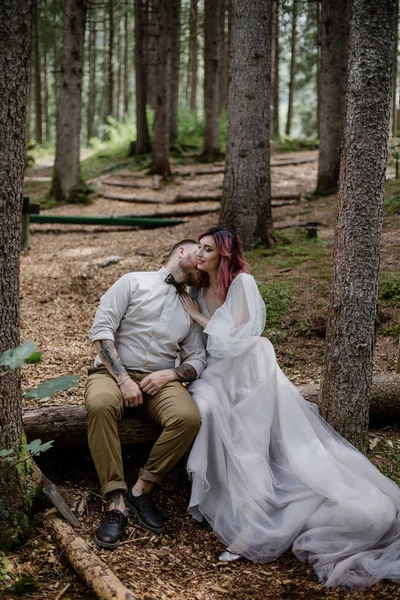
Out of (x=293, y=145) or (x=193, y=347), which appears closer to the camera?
(x=193, y=347)

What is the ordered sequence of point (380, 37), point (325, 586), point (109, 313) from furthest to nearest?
point (109, 313) → point (380, 37) → point (325, 586)

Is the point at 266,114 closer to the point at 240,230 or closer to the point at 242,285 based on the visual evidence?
the point at 240,230

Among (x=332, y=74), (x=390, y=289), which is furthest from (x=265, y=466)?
(x=332, y=74)

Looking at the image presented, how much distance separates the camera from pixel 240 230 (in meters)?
8.23

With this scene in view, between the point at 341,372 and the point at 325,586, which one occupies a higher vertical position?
the point at 341,372

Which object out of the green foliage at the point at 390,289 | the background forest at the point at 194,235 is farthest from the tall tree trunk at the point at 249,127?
the green foliage at the point at 390,289

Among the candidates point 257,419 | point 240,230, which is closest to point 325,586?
point 257,419

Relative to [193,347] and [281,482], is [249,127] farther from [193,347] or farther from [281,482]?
[281,482]

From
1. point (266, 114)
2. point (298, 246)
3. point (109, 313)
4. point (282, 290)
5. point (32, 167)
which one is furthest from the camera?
point (32, 167)

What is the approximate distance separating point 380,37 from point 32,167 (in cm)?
1993

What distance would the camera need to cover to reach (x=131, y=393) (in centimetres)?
412

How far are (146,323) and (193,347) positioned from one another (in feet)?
1.35

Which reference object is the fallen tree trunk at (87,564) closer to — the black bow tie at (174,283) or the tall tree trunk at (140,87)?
the black bow tie at (174,283)

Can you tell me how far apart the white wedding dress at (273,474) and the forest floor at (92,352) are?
145 millimetres
